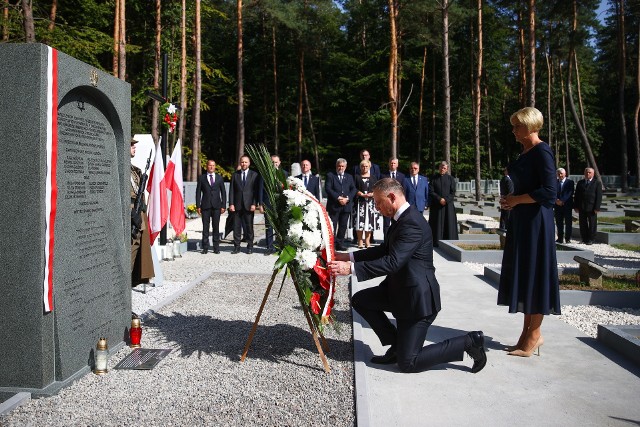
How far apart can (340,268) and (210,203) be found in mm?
7921

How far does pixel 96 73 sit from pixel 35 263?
5.46 ft

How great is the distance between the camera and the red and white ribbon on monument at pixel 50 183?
3.88 m

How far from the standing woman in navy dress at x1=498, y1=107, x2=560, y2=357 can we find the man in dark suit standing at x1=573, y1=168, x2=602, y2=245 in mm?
9141

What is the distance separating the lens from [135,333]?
5.09 m

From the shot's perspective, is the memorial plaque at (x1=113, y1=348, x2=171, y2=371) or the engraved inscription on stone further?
the memorial plaque at (x1=113, y1=348, x2=171, y2=371)

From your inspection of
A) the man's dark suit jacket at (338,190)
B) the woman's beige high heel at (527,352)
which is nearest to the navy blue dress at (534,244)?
the woman's beige high heel at (527,352)

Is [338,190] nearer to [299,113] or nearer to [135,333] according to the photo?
[135,333]

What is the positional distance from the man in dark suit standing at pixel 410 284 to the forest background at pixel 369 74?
873 inches

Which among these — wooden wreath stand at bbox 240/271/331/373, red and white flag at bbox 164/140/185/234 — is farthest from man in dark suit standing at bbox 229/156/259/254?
wooden wreath stand at bbox 240/271/331/373

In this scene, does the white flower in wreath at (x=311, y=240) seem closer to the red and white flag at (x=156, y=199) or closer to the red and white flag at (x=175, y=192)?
the red and white flag at (x=156, y=199)

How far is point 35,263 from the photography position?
3.87 m

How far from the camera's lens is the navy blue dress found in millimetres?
4676

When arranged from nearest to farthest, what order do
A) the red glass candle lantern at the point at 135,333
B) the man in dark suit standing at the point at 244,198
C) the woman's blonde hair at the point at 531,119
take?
the woman's blonde hair at the point at 531,119
the red glass candle lantern at the point at 135,333
the man in dark suit standing at the point at 244,198

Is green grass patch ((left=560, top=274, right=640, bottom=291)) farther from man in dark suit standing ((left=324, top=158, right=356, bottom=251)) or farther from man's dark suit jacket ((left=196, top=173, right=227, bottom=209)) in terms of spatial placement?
man's dark suit jacket ((left=196, top=173, right=227, bottom=209))
